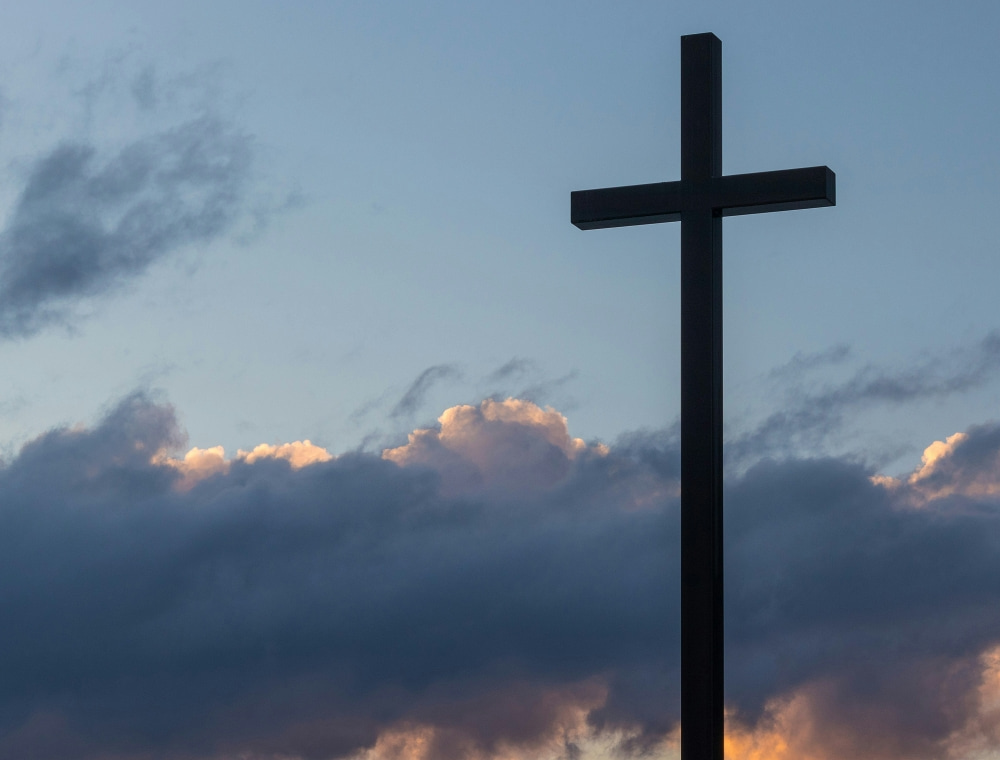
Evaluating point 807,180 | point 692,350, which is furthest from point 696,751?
point 807,180

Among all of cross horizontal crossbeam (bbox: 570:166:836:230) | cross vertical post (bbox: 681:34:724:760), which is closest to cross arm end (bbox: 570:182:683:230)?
cross horizontal crossbeam (bbox: 570:166:836:230)

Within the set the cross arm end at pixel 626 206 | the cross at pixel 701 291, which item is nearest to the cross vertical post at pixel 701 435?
the cross at pixel 701 291

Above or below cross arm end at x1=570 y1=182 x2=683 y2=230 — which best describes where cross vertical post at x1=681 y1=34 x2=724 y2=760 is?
below

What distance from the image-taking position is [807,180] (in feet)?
26.1

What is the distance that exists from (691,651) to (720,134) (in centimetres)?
304

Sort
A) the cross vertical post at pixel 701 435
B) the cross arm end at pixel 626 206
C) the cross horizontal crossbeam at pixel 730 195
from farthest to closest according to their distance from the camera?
the cross arm end at pixel 626 206
the cross horizontal crossbeam at pixel 730 195
the cross vertical post at pixel 701 435

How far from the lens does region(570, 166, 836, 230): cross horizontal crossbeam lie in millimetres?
7961

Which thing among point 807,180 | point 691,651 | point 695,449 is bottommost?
point 691,651

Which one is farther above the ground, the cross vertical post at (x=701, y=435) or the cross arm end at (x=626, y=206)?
the cross arm end at (x=626, y=206)

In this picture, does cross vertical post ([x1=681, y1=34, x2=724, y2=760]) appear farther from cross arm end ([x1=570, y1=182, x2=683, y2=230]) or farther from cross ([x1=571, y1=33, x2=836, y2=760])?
cross arm end ([x1=570, y1=182, x2=683, y2=230])

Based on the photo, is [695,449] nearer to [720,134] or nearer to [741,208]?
[741,208]

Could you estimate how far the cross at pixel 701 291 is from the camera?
759cm

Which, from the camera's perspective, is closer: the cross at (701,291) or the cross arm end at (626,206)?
the cross at (701,291)

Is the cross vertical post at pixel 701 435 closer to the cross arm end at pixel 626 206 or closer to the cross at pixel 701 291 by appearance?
the cross at pixel 701 291
